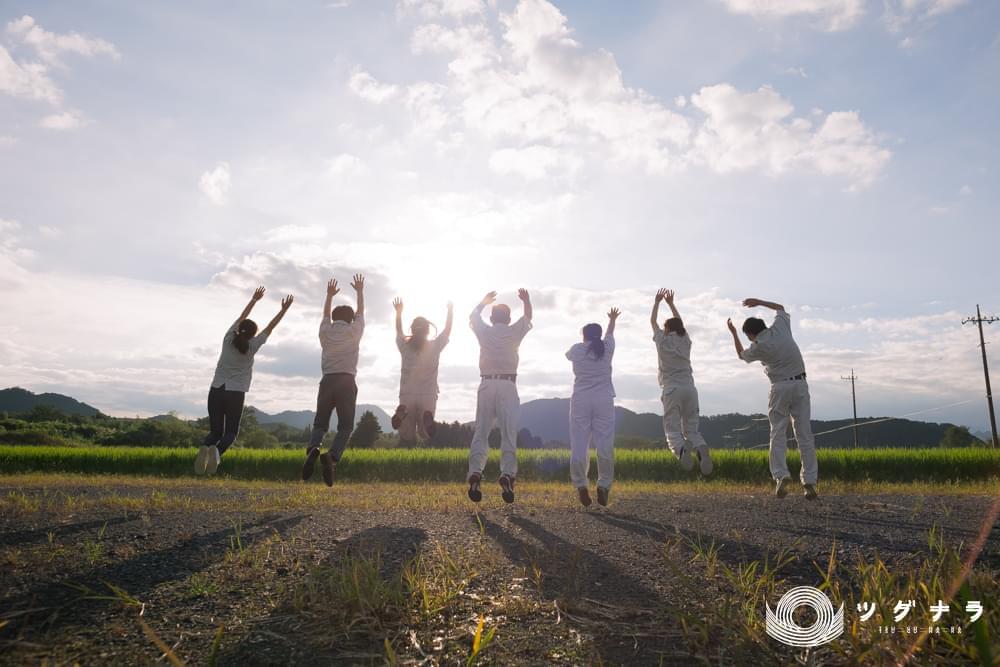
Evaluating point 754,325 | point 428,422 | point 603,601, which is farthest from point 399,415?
point 603,601

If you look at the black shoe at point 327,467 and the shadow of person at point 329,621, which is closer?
the shadow of person at point 329,621

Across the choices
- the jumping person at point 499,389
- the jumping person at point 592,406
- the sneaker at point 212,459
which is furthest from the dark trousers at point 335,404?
the jumping person at point 592,406

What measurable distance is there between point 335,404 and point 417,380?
139 centimetres

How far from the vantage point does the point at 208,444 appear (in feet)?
30.1

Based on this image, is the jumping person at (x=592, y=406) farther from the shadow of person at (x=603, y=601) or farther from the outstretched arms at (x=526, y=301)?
the shadow of person at (x=603, y=601)

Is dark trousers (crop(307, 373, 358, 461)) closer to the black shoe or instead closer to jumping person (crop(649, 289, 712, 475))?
the black shoe

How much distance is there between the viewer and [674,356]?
420 inches

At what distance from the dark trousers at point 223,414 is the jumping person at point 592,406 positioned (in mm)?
4993

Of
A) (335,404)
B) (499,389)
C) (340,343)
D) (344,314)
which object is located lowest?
(335,404)

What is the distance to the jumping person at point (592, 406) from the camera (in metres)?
8.06

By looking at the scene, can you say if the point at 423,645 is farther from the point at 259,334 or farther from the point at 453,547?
the point at 259,334

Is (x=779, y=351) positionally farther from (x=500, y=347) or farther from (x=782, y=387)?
(x=500, y=347)

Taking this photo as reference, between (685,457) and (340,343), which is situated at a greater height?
(340,343)

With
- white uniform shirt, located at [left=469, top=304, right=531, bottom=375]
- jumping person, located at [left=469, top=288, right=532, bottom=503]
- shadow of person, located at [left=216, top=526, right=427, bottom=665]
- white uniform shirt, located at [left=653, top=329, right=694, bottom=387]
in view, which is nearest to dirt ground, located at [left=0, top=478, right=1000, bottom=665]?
shadow of person, located at [left=216, top=526, right=427, bottom=665]
